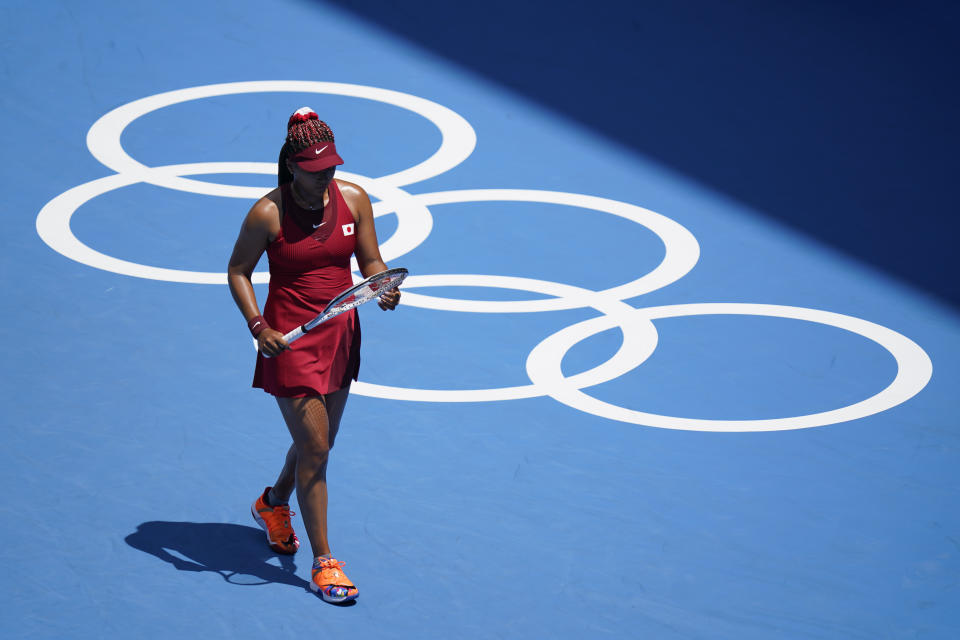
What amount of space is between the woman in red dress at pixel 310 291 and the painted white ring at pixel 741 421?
6.92 ft

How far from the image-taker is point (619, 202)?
10.6m

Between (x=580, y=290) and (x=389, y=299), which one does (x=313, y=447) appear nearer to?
(x=389, y=299)

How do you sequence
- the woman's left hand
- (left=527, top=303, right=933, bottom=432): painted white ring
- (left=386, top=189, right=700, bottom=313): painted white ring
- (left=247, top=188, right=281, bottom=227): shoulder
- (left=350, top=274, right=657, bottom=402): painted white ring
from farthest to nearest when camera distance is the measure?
(left=386, top=189, right=700, bottom=313): painted white ring < (left=350, top=274, right=657, bottom=402): painted white ring < (left=527, top=303, right=933, bottom=432): painted white ring < the woman's left hand < (left=247, top=188, right=281, bottom=227): shoulder

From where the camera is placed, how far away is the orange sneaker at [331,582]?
632 cm

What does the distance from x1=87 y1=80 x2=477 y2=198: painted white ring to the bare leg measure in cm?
436

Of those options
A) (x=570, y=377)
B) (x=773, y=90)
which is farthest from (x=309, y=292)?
(x=773, y=90)

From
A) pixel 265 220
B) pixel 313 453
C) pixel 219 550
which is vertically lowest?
pixel 219 550

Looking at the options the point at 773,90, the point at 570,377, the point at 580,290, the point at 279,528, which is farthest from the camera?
the point at 773,90

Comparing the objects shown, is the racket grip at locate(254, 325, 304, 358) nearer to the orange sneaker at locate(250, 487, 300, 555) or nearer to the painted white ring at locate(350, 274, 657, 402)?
the orange sneaker at locate(250, 487, 300, 555)

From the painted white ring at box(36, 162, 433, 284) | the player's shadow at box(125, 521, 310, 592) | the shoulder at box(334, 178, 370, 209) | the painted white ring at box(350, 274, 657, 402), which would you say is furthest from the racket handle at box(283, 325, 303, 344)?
the painted white ring at box(36, 162, 433, 284)

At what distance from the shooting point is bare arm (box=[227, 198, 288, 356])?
19.7 feet

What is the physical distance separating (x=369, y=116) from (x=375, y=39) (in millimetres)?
1685

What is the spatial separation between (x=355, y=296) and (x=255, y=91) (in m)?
6.32

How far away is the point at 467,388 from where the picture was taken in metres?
8.19
